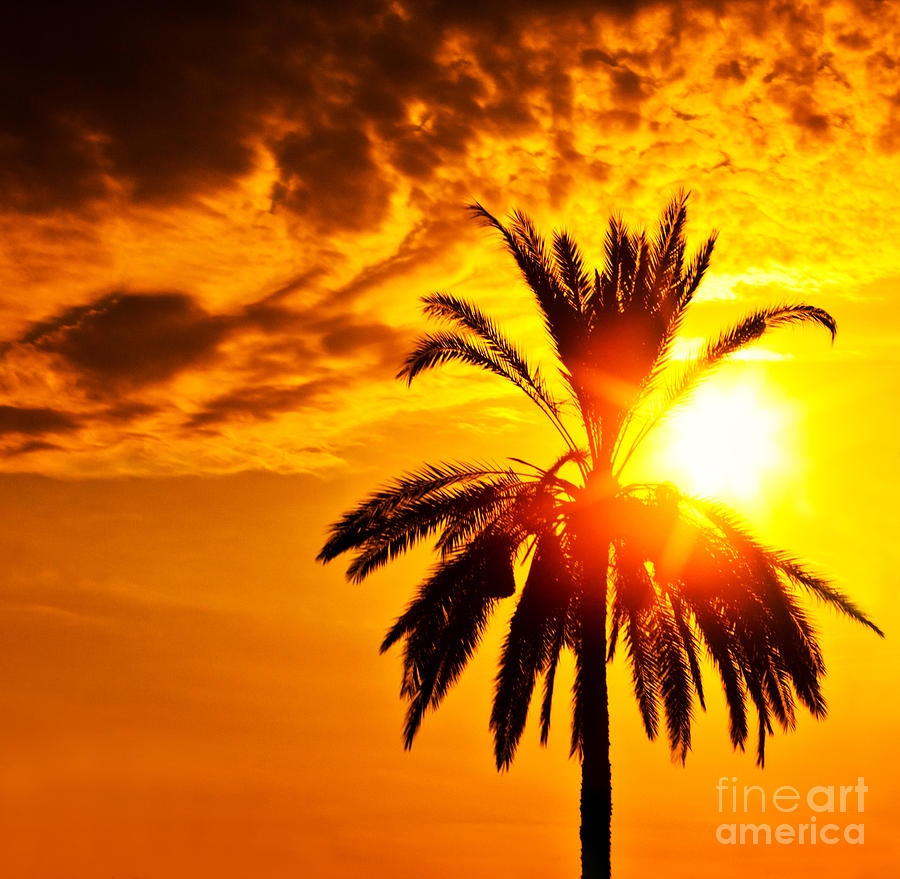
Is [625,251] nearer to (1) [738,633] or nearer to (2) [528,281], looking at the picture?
(2) [528,281]

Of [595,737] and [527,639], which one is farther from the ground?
[527,639]

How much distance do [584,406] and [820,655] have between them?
5.11 meters

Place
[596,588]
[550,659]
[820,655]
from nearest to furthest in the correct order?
[820,655] < [596,588] < [550,659]

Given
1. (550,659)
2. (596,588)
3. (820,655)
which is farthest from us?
(550,659)

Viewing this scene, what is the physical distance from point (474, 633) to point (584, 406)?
157 inches

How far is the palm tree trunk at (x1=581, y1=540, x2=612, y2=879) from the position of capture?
16344mm

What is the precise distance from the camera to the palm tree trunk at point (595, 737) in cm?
1634

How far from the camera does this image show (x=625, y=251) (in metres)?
16.8

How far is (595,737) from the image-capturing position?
1658 cm

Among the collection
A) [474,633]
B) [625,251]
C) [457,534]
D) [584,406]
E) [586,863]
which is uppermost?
[625,251]

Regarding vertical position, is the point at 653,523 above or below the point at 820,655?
above

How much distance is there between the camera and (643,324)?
16.5 metres

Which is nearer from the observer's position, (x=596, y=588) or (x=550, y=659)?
(x=596, y=588)

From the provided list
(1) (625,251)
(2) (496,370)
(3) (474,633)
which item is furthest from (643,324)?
(3) (474,633)
